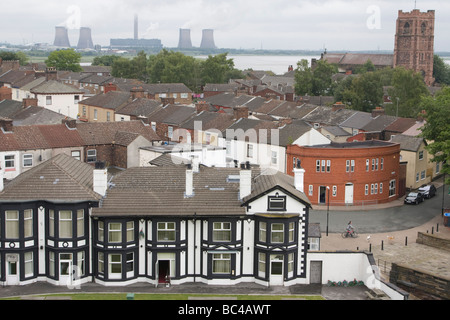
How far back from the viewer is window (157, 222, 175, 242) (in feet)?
106

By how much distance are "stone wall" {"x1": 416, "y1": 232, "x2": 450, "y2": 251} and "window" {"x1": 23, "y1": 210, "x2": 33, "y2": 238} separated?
26487 mm

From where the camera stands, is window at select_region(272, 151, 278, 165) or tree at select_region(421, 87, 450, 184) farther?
window at select_region(272, 151, 278, 165)

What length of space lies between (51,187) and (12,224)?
264 centimetres

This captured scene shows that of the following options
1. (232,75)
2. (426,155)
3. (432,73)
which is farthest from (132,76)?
(426,155)

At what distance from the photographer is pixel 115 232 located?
31.9m

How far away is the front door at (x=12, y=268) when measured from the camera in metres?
31.3

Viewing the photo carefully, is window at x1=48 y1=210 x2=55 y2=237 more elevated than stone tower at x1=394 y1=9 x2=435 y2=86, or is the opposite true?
stone tower at x1=394 y1=9 x2=435 y2=86

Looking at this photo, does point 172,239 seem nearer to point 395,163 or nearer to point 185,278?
point 185,278

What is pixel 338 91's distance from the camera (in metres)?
114

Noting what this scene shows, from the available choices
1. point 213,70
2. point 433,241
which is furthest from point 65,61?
point 433,241

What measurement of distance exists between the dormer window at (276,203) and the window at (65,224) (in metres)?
10.2

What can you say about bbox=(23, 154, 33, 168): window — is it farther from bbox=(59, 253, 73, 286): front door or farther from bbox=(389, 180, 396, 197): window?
bbox=(389, 180, 396, 197): window

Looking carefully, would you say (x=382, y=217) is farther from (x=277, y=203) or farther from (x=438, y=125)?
(x=277, y=203)

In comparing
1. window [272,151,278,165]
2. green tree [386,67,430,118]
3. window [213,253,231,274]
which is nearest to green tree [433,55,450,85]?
green tree [386,67,430,118]
